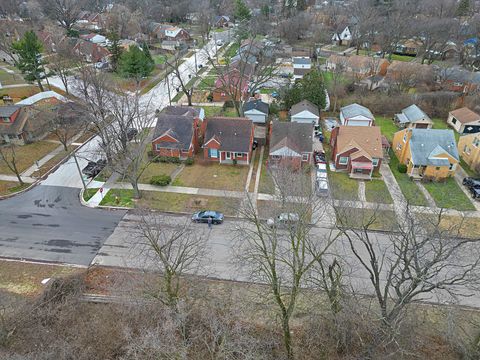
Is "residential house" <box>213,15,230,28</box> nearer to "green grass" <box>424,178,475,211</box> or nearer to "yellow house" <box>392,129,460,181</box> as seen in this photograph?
"yellow house" <box>392,129,460,181</box>

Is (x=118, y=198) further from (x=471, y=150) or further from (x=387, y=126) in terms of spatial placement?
(x=471, y=150)

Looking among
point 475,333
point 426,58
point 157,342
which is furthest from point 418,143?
point 426,58

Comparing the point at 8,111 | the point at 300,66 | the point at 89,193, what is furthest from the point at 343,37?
the point at 89,193

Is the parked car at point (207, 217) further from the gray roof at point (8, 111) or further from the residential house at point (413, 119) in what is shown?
the residential house at point (413, 119)

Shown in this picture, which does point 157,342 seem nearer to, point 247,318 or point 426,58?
point 247,318

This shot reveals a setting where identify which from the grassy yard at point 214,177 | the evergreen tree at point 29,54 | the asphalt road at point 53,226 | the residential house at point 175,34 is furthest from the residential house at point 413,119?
the residential house at point 175,34

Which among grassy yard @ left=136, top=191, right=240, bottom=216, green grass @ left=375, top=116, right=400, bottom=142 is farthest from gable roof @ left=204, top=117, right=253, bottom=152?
green grass @ left=375, top=116, right=400, bottom=142
